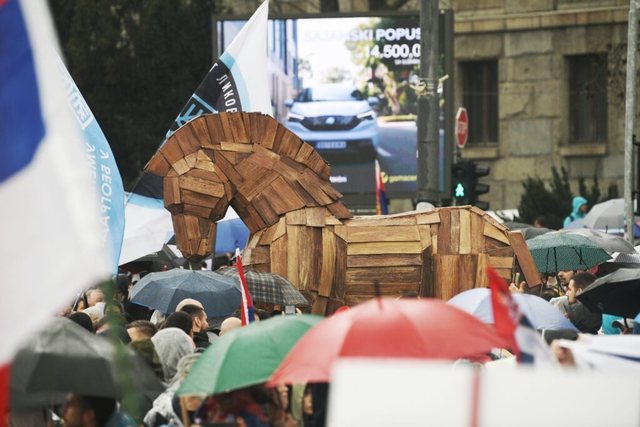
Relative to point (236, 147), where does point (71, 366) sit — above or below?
below

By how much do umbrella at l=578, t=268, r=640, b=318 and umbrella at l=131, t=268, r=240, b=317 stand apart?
115 inches

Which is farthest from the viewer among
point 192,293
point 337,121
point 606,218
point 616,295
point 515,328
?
point 337,121

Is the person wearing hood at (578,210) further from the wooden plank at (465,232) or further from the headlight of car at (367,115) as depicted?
the wooden plank at (465,232)

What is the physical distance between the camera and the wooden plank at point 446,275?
14406mm

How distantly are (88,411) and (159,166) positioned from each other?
7.94 metres

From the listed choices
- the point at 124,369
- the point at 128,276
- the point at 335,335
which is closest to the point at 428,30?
the point at 128,276

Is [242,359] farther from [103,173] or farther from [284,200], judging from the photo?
[284,200]

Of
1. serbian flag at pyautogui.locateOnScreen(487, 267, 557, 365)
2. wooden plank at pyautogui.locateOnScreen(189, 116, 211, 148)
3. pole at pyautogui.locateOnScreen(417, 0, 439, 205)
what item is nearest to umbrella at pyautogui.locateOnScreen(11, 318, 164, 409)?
serbian flag at pyautogui.locateOnScreen(487, 267, 557, 365)

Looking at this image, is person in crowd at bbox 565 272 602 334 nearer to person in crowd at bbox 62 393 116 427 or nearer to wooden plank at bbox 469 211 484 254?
wooden plank at bbox 469 211 484 254

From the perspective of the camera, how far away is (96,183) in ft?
45.0

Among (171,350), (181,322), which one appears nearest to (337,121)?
(181,322)

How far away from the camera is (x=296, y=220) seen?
1438cm

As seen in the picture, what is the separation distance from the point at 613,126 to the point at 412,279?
19951mm

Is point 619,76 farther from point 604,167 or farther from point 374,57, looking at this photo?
point 374,57
